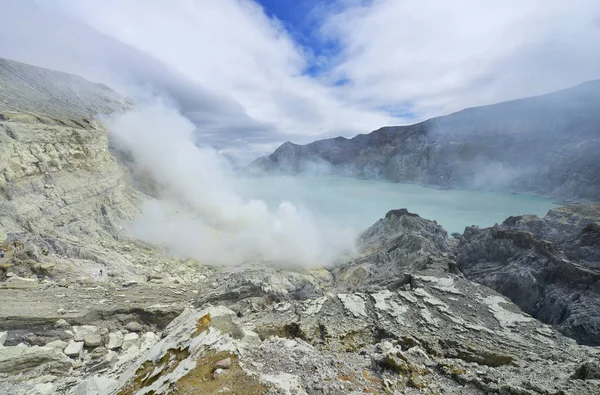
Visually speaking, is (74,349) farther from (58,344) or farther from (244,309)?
(244,309)

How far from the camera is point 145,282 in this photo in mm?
12062

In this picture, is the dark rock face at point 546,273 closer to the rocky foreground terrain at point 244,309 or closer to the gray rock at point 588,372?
the rocky foreground terrain at point 244,309

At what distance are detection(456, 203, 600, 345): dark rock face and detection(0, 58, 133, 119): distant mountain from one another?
79.3ft

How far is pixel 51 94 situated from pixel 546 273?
1258 inches

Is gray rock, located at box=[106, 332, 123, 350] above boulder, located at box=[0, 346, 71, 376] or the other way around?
the other way around

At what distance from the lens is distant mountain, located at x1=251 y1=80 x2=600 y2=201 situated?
59.6 metres

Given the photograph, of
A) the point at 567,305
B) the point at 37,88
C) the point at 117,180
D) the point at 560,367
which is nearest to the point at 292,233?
the point at 117,180

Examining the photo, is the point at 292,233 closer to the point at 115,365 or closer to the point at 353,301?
the point at 353,301

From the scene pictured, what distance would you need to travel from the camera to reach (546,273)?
11.7m

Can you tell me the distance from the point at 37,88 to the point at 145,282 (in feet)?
61.1

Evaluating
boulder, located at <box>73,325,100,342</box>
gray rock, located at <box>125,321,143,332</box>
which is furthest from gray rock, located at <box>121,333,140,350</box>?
boulder, located at <box>73,325,100,342</box>

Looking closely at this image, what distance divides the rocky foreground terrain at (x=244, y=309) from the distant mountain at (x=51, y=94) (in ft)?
2.06

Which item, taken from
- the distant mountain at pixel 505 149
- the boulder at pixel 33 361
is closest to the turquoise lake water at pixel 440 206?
the distant mountain at pixel 505 149

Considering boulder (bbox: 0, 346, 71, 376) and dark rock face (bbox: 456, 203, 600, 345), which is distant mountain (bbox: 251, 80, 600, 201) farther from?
boulder (bbox: 0, 346, 71, 376)
